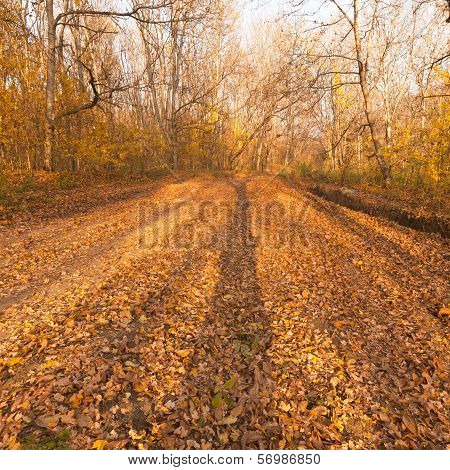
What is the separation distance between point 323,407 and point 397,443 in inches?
26.2

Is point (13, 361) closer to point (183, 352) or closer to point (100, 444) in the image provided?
point (100, 444)

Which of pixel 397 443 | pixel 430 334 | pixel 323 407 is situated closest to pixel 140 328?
pixel 323 407

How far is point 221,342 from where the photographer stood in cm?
398

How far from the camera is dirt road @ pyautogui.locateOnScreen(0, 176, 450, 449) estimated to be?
9.14 ft

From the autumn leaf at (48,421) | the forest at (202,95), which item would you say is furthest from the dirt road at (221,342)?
the forest at (202,95)

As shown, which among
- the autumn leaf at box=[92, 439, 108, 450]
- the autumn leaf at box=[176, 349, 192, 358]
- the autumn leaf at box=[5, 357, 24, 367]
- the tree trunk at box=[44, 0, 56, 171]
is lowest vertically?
the autumn leaf at box=[92, 439, 108, 450]

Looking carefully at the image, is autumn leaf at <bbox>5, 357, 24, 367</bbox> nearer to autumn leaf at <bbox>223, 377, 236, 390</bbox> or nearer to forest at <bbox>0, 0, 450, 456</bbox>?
forest at <bbox>0, 0, 450, 456</bbox>

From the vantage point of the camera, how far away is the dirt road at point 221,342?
2.79m

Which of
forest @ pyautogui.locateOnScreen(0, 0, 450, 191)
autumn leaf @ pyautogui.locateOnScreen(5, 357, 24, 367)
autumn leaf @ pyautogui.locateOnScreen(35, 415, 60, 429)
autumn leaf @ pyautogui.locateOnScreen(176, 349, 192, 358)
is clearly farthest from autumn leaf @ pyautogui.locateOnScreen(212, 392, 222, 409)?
forest @ pyautogui.locateOnScreen(0, 0, 450, 191)

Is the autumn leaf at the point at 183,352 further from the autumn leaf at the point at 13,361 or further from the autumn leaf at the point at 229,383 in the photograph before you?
the autumn leaf at the point at 13,361

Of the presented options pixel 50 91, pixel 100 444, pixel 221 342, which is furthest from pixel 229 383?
pixel 50 91

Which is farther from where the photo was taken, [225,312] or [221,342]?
[225,312]
